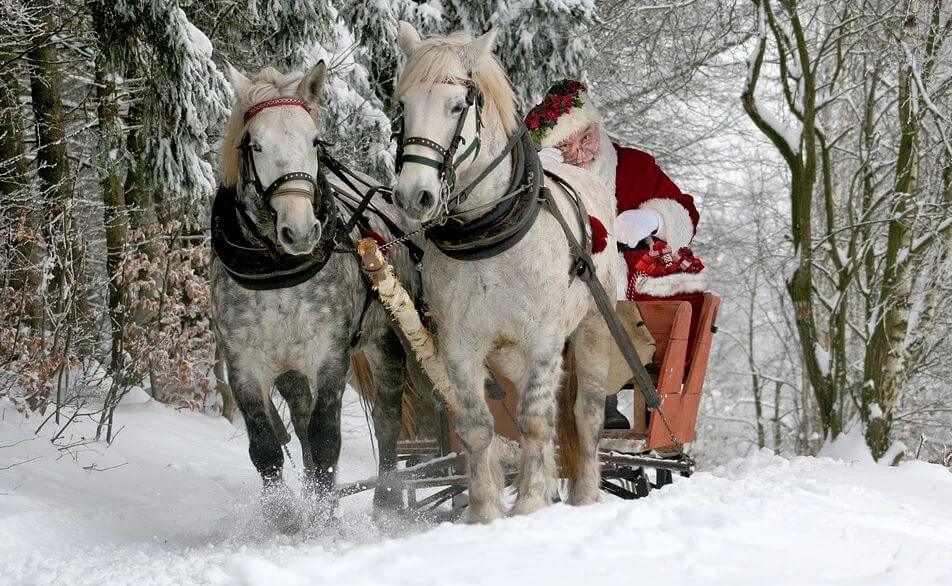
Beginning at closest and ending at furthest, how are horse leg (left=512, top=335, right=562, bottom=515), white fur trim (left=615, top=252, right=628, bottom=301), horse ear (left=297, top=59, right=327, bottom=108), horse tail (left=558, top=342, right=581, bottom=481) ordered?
horse leg (left=512, top=335, right=562, bottom=515) → horse ear (left=297, top=59, right=327, bottom=108) → horse tail (left=558, top=342, right=581, bottom=481) → white fur trim (left=615, top=252, right=628, bottom=301)

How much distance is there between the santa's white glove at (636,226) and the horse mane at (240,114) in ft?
6.63

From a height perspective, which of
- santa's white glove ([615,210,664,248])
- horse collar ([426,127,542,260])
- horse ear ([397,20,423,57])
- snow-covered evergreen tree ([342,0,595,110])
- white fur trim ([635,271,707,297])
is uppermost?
snow-covered evergreen tree ([342,0,595,110])

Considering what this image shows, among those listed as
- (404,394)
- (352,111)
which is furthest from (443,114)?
(352,111)

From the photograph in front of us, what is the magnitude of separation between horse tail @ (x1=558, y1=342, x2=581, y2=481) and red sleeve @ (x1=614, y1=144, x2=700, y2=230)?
3.86 ft

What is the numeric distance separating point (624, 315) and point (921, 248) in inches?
175

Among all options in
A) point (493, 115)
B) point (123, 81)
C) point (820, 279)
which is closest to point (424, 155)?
point (493, 115)

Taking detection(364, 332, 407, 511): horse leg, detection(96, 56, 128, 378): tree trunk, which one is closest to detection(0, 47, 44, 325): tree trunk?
detection(96, 56, 128, 378): tree trunk

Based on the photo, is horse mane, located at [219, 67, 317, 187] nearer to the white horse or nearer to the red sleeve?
the white horse

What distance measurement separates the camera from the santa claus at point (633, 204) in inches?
222

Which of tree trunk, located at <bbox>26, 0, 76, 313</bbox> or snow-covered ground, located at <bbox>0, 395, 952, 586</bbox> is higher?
tree trunk, located at <bbox>26, 0, 76, 313</bbox>

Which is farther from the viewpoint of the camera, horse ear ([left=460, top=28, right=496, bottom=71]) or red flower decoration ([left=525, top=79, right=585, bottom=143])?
red flower decoration ([left=525, top=79, right=585, bottom=143])

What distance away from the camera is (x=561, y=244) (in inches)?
170

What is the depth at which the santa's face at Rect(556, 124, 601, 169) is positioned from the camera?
5777mm

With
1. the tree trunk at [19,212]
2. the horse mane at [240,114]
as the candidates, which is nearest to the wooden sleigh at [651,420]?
the horse mane at [240,114]
